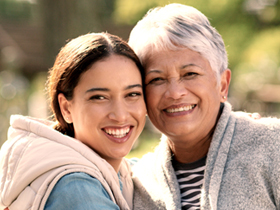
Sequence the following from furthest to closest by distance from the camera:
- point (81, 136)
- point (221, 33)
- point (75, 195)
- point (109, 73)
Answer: point (221, 33)
point (81, 136)
point (109, 73)
point (75, 195)

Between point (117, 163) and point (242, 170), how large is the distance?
0.77 meters

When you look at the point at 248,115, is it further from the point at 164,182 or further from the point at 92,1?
the point at 92,1

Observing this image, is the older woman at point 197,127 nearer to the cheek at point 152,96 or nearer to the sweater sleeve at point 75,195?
the cheek at point 152,96

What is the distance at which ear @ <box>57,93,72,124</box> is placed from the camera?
2.18 m

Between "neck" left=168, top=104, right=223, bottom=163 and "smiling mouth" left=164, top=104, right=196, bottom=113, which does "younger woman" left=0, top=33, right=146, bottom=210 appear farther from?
"neck" left=168, top=104, right=223, bottom=163

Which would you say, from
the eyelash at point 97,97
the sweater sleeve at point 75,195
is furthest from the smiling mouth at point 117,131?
the sweater sleeve at point 75,195

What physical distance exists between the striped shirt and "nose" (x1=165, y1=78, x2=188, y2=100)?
0.46 metres

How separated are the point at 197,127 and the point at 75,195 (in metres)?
0.92

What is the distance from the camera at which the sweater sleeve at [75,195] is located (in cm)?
168

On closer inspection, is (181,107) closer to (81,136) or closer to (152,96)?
(152,96)

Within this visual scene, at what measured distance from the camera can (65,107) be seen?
86.7 inches

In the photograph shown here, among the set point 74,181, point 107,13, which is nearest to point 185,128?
point 74,181

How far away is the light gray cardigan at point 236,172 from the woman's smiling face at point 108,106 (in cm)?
40

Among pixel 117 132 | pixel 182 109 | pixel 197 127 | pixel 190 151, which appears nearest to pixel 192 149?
pixel 190 151
